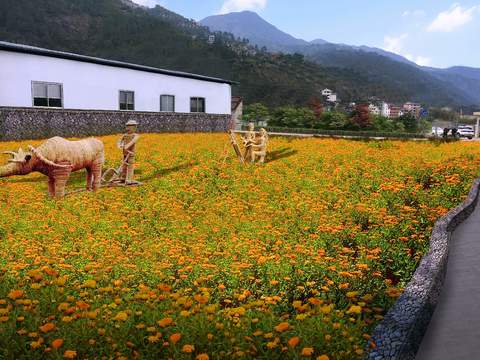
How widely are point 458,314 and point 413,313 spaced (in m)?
1.09

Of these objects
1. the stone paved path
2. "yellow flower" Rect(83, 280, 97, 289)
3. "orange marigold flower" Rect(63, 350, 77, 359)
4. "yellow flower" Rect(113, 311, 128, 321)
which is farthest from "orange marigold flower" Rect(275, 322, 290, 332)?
"yellow flower" Rect(83, 280, 97, 289)

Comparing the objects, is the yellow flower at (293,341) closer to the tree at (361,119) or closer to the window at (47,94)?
the window at (47,94)

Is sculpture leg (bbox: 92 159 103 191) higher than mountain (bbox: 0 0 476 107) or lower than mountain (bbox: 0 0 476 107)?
lower

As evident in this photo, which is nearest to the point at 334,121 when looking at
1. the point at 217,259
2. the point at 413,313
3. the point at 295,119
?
the point at 295,119

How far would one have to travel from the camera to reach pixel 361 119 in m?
73.4

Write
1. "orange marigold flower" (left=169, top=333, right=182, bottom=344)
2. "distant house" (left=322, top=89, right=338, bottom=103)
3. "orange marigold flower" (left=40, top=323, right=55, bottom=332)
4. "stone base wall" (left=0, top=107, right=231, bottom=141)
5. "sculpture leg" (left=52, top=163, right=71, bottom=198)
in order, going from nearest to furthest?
"orange marigold flower" (left=169, top=333, right=182, bottom=344), "orange marigold flower" (left=40, top=323, right=55, bottom=332), "sculpture leg" (left=52, top=163, right=71, bottom=198), "stone base wall" (left=0, top=107, right=231, bottom=141), "distant house" (left=322, top=89, right=338, bottom=103)

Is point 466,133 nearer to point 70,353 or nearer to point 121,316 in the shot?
point 121,316

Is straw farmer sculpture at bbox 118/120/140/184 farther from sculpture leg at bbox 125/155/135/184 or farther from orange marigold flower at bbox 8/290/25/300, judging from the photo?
orange marigold flower at bbox 8/290/25/300

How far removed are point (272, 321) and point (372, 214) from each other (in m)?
6.21

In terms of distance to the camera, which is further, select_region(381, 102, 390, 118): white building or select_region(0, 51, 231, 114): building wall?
select_region(381, 102, 390, 118): white building

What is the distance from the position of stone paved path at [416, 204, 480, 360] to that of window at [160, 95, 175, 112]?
3170 cm

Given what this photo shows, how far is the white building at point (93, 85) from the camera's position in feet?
88.6

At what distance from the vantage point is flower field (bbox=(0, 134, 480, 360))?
542cm

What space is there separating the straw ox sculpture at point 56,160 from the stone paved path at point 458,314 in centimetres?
1006
